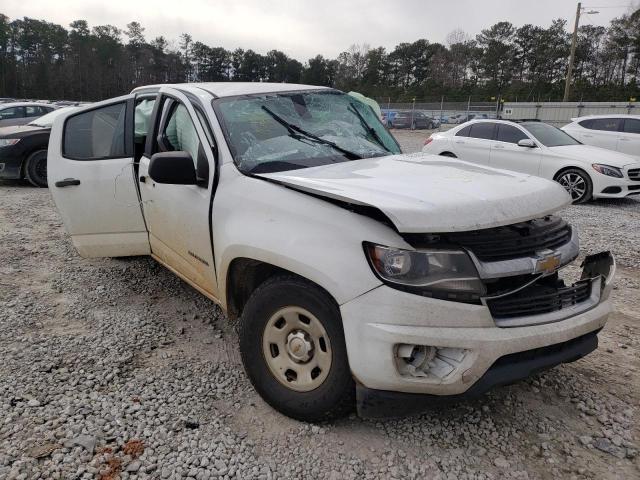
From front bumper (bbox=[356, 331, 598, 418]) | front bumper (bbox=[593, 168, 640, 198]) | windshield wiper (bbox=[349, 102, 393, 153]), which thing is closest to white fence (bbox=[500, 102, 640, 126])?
front bumper (bbox=[593, 168, 640, 198])

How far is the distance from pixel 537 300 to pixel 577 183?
7.86 metres

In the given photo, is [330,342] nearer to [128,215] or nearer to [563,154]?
[128,215]

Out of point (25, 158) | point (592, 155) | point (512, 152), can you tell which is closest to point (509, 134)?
point (512, 152)

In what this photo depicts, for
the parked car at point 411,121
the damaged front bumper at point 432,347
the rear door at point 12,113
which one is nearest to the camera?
the damaged front bumper at point 432,347

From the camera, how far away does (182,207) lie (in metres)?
3.33

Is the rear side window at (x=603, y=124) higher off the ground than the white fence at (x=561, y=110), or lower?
lower

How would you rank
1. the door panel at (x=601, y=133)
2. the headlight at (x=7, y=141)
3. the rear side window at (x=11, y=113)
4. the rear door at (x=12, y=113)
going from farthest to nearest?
the rear side window at (x=11, y=113) < the rear door at (x=12, y=113) < the door panel at (x=601, y=133) < the headlight at (x=7, y=141)

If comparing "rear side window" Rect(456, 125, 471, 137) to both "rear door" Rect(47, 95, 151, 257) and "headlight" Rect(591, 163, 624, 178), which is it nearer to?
"headlight" Rect(591, 163, 624, 178)

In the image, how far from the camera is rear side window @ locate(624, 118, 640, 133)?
12009 mm

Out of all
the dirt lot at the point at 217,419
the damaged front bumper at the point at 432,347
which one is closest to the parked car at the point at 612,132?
the dirt lot at the point at 217,419

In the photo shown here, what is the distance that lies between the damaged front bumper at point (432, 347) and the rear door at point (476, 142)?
8.50 meters

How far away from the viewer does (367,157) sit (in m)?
3.36

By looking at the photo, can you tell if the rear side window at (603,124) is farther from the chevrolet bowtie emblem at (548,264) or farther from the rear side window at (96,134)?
the rear side window at (96,134)

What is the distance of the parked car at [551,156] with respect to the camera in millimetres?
8969
